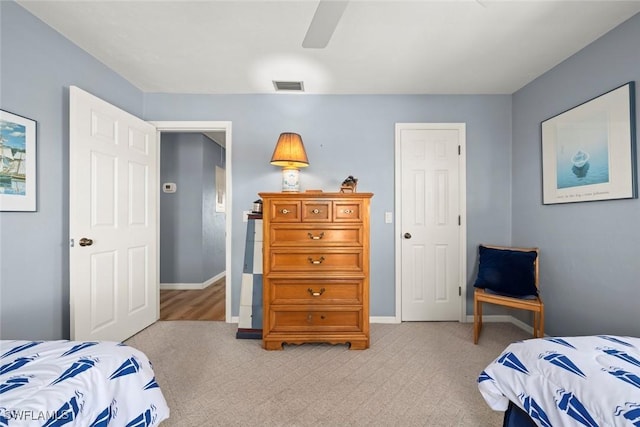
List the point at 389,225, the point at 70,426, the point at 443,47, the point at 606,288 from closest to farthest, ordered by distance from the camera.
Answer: the point at 70,426, the point at 606,288, the point at 443,47, the point at 389,225

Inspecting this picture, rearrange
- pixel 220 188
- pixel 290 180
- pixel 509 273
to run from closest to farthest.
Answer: pixel 509 273, pixel 290 180, pixel 220 188

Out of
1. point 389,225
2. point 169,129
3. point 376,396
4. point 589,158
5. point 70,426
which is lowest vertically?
point 376,396

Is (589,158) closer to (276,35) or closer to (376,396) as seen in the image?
(376,396)

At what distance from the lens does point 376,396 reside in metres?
1.87

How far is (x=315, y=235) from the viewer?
2.51 metres

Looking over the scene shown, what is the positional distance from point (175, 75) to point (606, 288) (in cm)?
391

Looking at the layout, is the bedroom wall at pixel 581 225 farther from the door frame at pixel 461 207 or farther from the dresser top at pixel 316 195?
the dresser top at pixel 316 195

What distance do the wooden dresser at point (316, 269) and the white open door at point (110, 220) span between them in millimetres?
1304

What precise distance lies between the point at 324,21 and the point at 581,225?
2.43m

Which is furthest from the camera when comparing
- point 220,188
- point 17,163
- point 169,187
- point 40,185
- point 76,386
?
point 220,188

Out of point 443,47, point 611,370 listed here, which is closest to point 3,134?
point 443,47

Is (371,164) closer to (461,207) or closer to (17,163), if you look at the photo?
(461,207)

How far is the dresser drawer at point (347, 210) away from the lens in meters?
2.50

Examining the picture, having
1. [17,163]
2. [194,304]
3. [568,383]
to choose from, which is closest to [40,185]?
[17,163]
